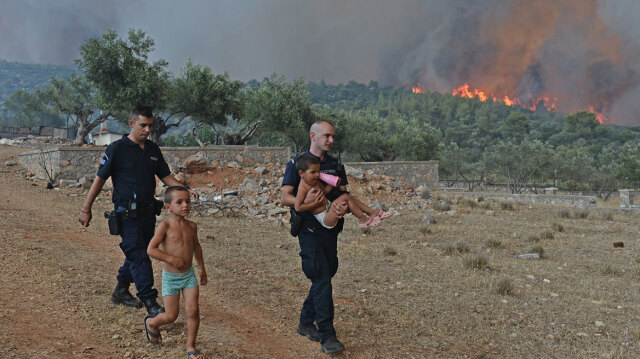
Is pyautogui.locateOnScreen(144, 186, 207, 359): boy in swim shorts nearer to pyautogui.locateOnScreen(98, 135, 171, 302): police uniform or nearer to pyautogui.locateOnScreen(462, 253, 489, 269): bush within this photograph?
pyautogui.locateOnScreen(98, 135, 171, 302): police uniform

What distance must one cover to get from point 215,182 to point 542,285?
15.4m

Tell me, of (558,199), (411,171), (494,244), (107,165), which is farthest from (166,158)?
(558,199)

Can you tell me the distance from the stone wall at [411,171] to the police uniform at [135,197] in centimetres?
2342

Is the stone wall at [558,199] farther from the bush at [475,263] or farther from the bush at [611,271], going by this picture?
the bush at [475,263]

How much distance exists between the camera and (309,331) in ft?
14.8

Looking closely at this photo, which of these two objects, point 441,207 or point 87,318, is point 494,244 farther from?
point 87,318

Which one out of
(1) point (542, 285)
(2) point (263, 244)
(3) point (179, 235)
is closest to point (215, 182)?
(2) point (263, 244)

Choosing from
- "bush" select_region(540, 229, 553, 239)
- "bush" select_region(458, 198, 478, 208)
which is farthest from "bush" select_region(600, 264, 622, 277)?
"bush" select_region(458, 198, 478, 208)

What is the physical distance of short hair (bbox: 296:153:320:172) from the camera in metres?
3.79

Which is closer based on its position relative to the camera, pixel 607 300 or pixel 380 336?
pixel 380 336

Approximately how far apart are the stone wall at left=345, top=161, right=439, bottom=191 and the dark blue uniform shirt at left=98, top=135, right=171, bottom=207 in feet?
76.8

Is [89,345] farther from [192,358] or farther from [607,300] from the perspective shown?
[607,300]

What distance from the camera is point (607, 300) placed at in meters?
7.05

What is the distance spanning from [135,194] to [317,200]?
217cm
